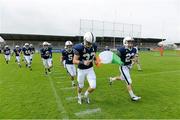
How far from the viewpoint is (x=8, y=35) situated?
7912 centimetres

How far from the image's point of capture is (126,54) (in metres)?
10.2

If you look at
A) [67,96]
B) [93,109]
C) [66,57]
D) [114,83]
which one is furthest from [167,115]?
[66,57]

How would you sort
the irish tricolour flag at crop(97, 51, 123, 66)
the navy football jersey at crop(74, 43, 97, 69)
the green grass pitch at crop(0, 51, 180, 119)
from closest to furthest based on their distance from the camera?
1. the green grass pitch at crop(0, 51, 180, 119)
2. the navy football jersey at crop(74, 43, 97, 69)
3. the irish tricolour flag at crop(97, 51, 123, 66)

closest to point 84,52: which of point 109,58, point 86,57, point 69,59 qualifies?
point 86,57

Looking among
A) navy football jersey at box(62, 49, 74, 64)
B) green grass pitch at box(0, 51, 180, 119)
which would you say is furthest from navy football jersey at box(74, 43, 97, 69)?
navy football jersey at box(62, 49, 74, 64)

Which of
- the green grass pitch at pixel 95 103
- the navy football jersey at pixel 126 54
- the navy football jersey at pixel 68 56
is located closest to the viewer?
the green grass pitch at pixel 95 103

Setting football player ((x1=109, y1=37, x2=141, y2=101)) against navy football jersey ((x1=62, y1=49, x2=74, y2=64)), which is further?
navy football jersey ((x1=62, y1=49, x2=74, y2=64))

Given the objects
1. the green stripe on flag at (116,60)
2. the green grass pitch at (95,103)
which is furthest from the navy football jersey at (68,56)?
the green stripe on flag at (116,60)

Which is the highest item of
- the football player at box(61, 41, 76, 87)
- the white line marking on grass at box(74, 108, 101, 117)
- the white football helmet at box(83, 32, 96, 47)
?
the white football helmet at box(83, 32, 96, 47)

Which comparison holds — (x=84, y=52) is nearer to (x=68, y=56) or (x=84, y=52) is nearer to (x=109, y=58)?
(x=109, y=58)

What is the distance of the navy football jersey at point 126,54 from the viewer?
33.2ft

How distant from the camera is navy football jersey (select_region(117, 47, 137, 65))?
10117 millimetres

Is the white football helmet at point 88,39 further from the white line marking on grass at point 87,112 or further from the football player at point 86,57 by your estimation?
the white line marking on grass at point 87,112

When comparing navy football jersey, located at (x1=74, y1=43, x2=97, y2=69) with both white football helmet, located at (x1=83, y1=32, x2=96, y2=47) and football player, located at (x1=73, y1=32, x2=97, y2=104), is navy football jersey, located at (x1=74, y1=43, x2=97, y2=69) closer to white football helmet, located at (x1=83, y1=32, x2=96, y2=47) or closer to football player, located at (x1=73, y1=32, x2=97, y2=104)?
football player, located at (x1=73, y1=32, x2=97, y2=104)
